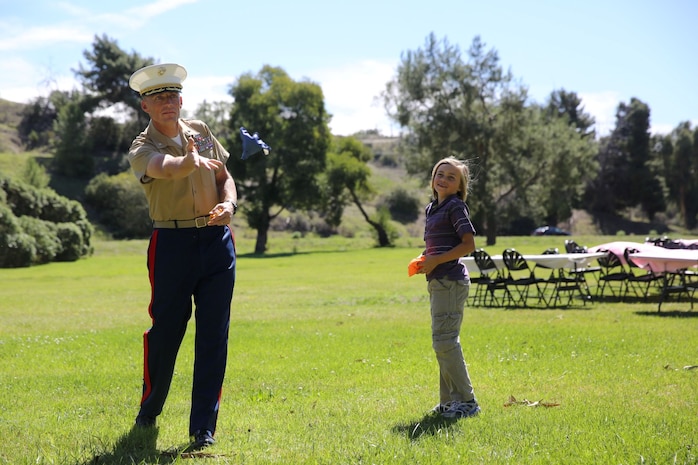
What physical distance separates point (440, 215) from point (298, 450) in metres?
2.17

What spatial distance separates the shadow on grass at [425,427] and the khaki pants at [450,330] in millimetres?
289

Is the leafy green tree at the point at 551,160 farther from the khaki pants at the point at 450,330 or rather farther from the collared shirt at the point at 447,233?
the khaki pants at the point at 450,330

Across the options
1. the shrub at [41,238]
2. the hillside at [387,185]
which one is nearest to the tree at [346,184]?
the hillside at [387,185]

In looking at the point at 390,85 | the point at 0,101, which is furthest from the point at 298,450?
the point at 0,101

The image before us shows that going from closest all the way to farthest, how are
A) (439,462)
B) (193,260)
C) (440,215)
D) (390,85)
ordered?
1. (439,462)
2. (193,260)
3. (440,215)
4. (390,85)

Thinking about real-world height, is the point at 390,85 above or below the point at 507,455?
above

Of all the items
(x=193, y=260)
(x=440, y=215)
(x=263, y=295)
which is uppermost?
(x=440, y=215)

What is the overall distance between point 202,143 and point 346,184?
56537 millimetres

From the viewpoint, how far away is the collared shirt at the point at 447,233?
234 inches

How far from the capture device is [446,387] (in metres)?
6.06

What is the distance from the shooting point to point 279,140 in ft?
183

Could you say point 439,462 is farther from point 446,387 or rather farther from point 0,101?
point 0,101

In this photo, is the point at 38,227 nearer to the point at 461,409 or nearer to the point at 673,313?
the point at 673,313

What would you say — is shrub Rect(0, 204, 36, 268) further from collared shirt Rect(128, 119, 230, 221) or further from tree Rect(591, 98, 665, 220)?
tree Rect(591, 98, 665, 220)
